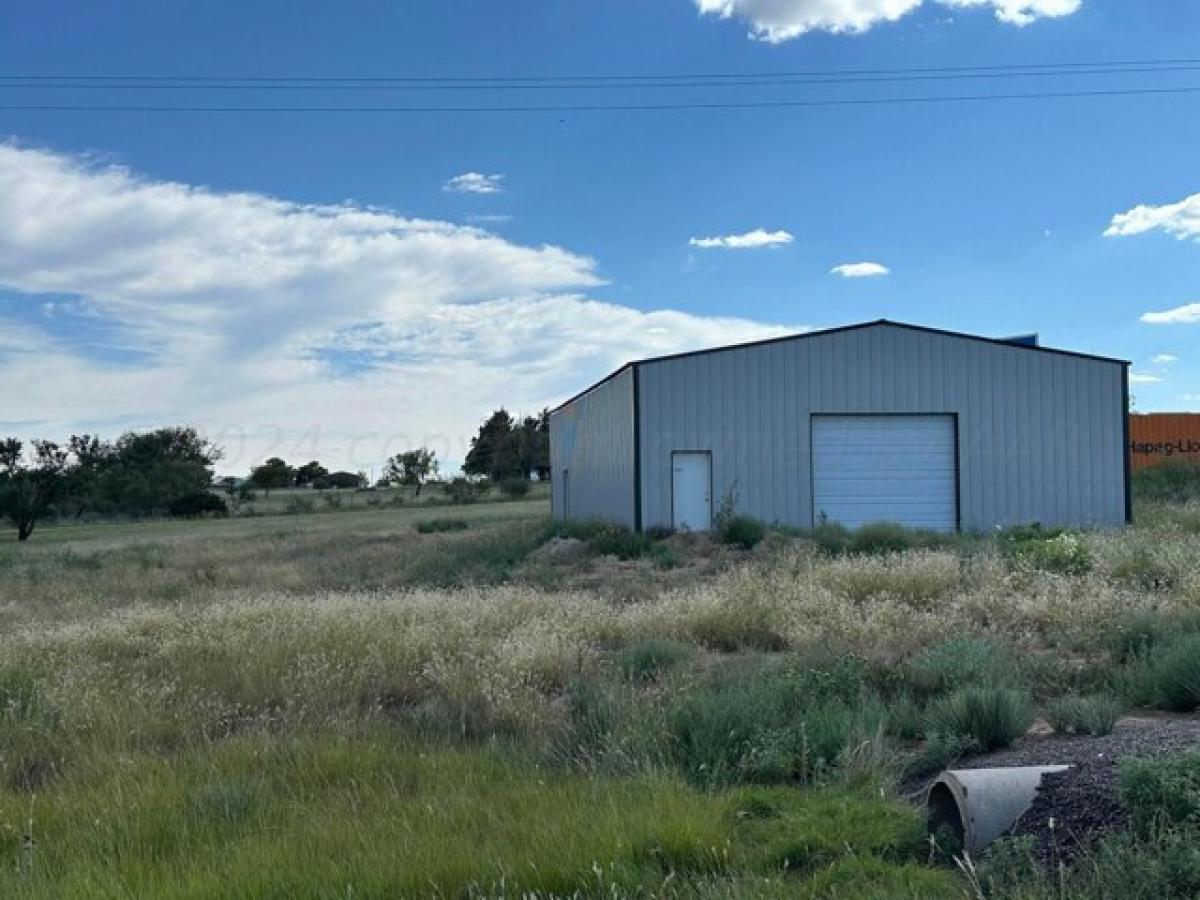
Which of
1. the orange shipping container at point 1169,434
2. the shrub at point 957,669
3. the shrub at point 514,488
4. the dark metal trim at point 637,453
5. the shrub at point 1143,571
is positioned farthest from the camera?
the shrub at point 514,488

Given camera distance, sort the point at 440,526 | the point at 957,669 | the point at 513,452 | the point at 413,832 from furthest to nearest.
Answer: the point at 513,452 < the point at 440,526 < the point at 957,669 < the point at 413,832

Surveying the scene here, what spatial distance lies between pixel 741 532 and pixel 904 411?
18.7 feet

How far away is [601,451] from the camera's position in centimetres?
2970

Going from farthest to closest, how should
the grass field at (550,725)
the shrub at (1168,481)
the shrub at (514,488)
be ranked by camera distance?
the shrub at (514,488) → the shrub at (1168,481) → the grass field at (550,725)

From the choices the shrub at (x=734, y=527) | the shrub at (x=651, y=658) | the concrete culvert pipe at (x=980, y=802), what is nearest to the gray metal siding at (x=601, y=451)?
Answer: the shrub at (x=734, y=527)

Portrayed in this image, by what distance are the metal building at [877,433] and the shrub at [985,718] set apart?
18.0 meters

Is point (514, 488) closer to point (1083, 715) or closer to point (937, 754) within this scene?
point (1083, 715)

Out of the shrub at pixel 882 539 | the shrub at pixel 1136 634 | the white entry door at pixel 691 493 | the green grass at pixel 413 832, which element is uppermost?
the white entry door at pixel 691 493

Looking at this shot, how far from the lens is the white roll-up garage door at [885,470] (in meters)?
25.1

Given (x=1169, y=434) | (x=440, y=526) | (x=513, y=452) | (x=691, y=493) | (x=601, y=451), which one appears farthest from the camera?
(x=513, y=452)

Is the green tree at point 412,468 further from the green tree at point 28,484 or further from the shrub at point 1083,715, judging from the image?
the shrub at point 1083,715

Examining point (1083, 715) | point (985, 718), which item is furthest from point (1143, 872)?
point (1083, 715)

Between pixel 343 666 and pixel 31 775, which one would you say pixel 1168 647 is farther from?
pixel 31 775

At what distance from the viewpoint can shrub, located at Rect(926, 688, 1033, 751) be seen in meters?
6.26
